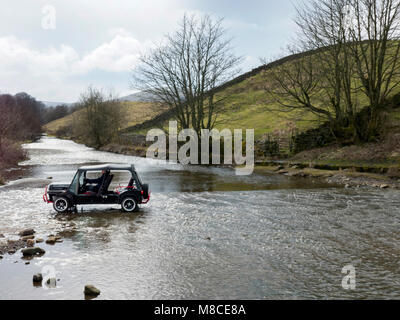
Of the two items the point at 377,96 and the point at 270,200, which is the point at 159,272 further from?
the point at 377,96

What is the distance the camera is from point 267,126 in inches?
1593

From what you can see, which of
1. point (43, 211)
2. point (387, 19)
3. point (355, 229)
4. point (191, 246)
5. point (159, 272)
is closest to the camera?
point (159, 272)

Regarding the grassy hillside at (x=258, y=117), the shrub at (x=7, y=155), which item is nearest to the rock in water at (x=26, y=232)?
the shrub at (x=7, y=155)

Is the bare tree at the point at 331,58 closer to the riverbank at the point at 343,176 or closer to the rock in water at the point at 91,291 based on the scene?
the riverbank at the point at 343,176

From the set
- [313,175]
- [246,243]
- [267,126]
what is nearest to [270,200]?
[246,243]

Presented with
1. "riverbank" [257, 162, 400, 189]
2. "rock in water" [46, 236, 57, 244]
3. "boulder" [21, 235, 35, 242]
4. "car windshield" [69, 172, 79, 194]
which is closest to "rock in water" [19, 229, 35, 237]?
"boulder" [21, 235, 35, 242]

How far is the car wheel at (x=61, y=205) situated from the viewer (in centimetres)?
1383

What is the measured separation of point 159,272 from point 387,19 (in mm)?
26258

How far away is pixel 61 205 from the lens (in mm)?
13914

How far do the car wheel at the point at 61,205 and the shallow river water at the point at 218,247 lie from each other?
495 millimetres

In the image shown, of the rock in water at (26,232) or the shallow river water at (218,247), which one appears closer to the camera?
the shallow river water at (218,247)

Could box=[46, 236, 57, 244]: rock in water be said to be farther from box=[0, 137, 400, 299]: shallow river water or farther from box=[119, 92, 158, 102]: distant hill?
box=[119, 92, 158, 102]: distant hill

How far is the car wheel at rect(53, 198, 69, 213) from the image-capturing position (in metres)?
13.8
